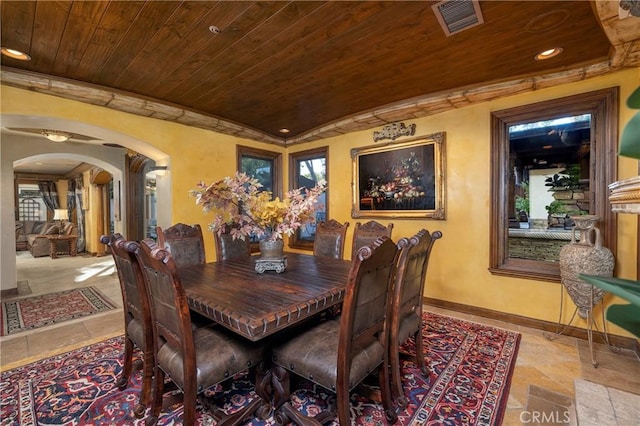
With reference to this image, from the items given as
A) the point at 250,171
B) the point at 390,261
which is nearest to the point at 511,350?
the point at 390,261

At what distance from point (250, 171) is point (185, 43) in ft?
8.63

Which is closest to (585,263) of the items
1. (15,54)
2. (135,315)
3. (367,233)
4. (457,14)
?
(367,233)

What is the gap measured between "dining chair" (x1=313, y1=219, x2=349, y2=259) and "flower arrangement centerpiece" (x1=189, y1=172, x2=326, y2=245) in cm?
97

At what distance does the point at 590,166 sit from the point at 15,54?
5.10 m

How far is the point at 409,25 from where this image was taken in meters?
1.96

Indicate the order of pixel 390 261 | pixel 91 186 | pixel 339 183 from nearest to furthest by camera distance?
pixel 390 261 < pixel 339 183 < pixel 91 186

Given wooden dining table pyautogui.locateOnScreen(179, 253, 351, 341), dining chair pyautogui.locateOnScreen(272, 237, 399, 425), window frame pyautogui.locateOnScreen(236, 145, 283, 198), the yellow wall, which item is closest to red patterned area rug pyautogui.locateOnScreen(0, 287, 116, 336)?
the yellow wall

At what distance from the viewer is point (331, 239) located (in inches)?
125

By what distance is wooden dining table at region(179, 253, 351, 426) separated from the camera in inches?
52.6

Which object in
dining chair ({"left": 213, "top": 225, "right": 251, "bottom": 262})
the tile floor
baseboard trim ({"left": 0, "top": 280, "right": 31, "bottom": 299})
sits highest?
dining chair ({"left": 213, "top": 225, "right": 251, "bottom": 262})

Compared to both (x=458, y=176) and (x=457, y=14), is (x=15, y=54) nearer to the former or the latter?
(x=457, y=14)

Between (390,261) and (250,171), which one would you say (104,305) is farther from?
(390,261)

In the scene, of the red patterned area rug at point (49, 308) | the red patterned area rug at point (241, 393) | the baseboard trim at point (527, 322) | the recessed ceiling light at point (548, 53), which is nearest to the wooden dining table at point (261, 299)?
the red patterned area rug at point (241, 393)

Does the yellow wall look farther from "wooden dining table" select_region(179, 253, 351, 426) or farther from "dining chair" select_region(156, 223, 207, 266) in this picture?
"wooden dining table" select_region(179, 253, 351, 426)
